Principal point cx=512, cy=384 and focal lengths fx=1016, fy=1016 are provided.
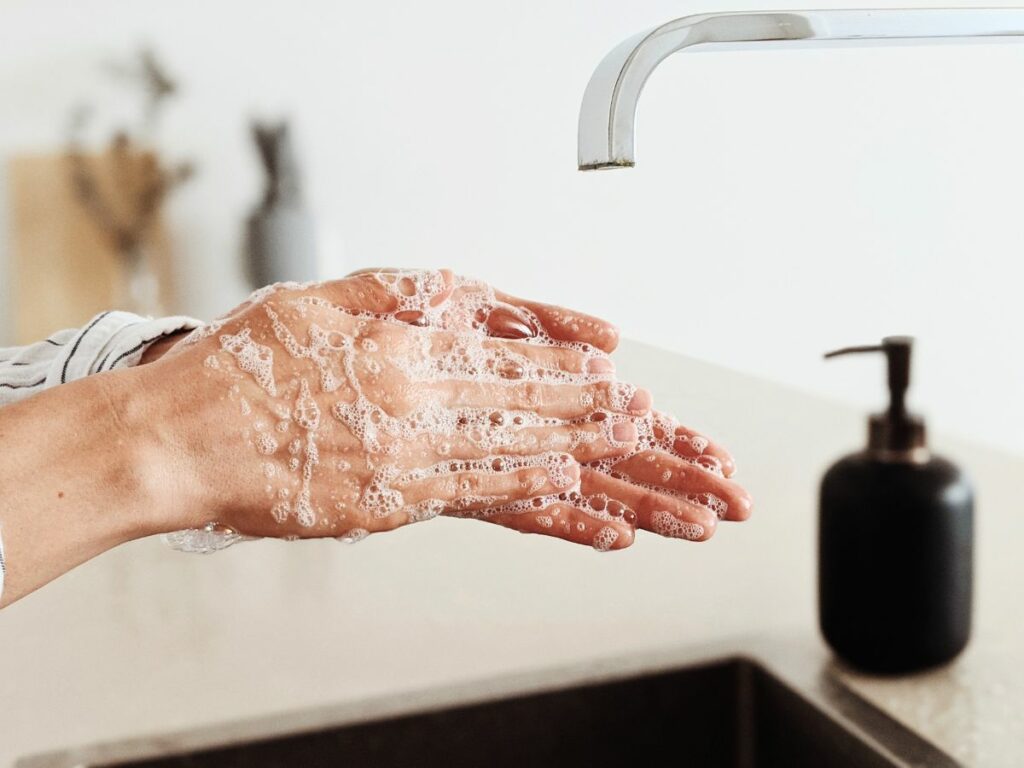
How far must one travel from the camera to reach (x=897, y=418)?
1.88 ft

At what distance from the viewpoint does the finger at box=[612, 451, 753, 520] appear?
539 millimetres

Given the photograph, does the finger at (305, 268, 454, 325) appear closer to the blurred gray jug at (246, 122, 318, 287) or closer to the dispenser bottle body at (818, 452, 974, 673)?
the dispenser bottle body at (818, 452, 974, 673)

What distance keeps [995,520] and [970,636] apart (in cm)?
24

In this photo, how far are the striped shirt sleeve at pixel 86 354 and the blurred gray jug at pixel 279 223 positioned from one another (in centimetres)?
39

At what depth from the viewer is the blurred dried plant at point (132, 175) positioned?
1.03 metres

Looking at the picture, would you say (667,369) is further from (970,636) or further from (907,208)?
(970,636)

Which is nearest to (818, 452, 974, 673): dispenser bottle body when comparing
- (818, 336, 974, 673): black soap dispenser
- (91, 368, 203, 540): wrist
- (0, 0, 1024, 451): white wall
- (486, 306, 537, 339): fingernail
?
(818, 336, 974, 673): black soap dispenser

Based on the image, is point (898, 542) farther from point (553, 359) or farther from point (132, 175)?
point (132, 175)

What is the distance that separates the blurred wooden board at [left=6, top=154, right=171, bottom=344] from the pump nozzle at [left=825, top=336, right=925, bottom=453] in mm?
769

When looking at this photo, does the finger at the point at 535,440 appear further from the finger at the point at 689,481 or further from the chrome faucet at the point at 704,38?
the chrome faucet at the point at 704,38

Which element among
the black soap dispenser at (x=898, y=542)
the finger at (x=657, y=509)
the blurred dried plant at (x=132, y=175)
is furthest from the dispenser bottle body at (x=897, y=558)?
the blurred dried plant at (x=132, y=175)

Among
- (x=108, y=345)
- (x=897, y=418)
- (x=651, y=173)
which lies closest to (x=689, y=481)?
(x=897, y=418)

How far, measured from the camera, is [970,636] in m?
0.61

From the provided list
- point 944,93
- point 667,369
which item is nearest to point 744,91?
point 944,93
